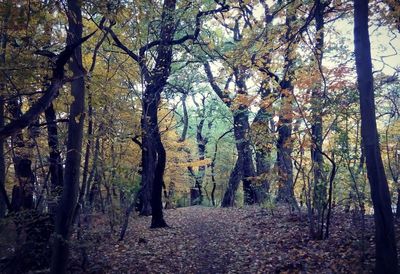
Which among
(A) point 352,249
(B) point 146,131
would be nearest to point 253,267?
(A) point 352,249

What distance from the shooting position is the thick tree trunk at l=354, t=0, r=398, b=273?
5512 mm

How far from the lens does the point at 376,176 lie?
18.1ft

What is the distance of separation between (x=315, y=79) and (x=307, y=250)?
4051 mm

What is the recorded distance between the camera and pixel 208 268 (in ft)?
26.3

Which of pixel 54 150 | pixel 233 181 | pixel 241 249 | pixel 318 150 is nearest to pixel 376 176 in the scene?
pixel 318 150

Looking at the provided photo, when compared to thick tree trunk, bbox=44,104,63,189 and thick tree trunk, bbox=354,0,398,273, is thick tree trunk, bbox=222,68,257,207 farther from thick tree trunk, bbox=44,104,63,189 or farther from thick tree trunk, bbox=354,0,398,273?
thick tree trunk, bbox=354,0,398,273

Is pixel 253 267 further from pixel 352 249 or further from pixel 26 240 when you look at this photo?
pixel 26 240

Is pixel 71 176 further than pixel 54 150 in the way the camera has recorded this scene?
No

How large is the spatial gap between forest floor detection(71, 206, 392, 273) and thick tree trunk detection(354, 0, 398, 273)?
0.73 metres

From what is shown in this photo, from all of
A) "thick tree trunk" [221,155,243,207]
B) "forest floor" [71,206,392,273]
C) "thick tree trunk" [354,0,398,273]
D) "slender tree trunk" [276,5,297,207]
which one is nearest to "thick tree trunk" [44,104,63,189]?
"forest floor" [71,206,392,273]

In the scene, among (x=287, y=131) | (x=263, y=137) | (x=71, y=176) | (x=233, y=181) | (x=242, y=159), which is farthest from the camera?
(x=233, y=181)

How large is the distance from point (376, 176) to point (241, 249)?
469 centimetres

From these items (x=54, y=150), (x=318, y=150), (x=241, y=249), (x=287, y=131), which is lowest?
(x=241, y=249)

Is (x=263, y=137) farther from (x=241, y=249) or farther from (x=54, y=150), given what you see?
(x=54, y=150)
